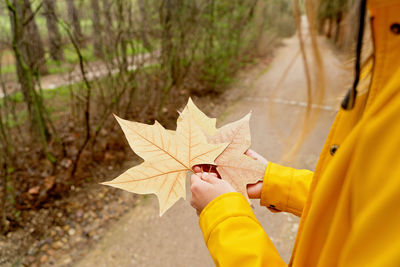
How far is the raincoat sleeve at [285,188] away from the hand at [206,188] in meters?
0.29

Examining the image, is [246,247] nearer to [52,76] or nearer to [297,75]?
[52,76]

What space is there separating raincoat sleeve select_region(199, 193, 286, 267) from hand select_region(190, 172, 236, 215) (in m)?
0.03

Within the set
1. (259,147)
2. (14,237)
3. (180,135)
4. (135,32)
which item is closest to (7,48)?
(135,32)

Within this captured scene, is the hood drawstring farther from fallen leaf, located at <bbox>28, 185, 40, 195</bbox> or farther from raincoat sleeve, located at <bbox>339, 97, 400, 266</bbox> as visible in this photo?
fallen leaf, located at <bbox>28, 185, 40, 195</bbox>

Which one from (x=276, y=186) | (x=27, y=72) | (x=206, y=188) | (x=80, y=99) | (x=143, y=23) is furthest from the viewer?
(x=143, y=23)

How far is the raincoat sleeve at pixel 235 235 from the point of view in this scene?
0.74 meters

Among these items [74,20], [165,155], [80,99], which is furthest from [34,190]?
[165,155]

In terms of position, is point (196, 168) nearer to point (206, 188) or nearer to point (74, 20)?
point (206, 188)

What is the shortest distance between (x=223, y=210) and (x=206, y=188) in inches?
3.9

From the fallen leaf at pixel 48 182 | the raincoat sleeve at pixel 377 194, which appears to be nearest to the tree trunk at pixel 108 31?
the fallen leaf at pixel 48 182

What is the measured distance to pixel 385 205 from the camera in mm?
478

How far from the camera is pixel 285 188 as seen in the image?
3.70ft

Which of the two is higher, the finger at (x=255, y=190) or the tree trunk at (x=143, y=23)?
the tree trunk at (x=143, y=23)

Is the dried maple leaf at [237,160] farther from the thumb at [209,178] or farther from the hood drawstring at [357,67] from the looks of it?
the hood drawstring at [357,67]
